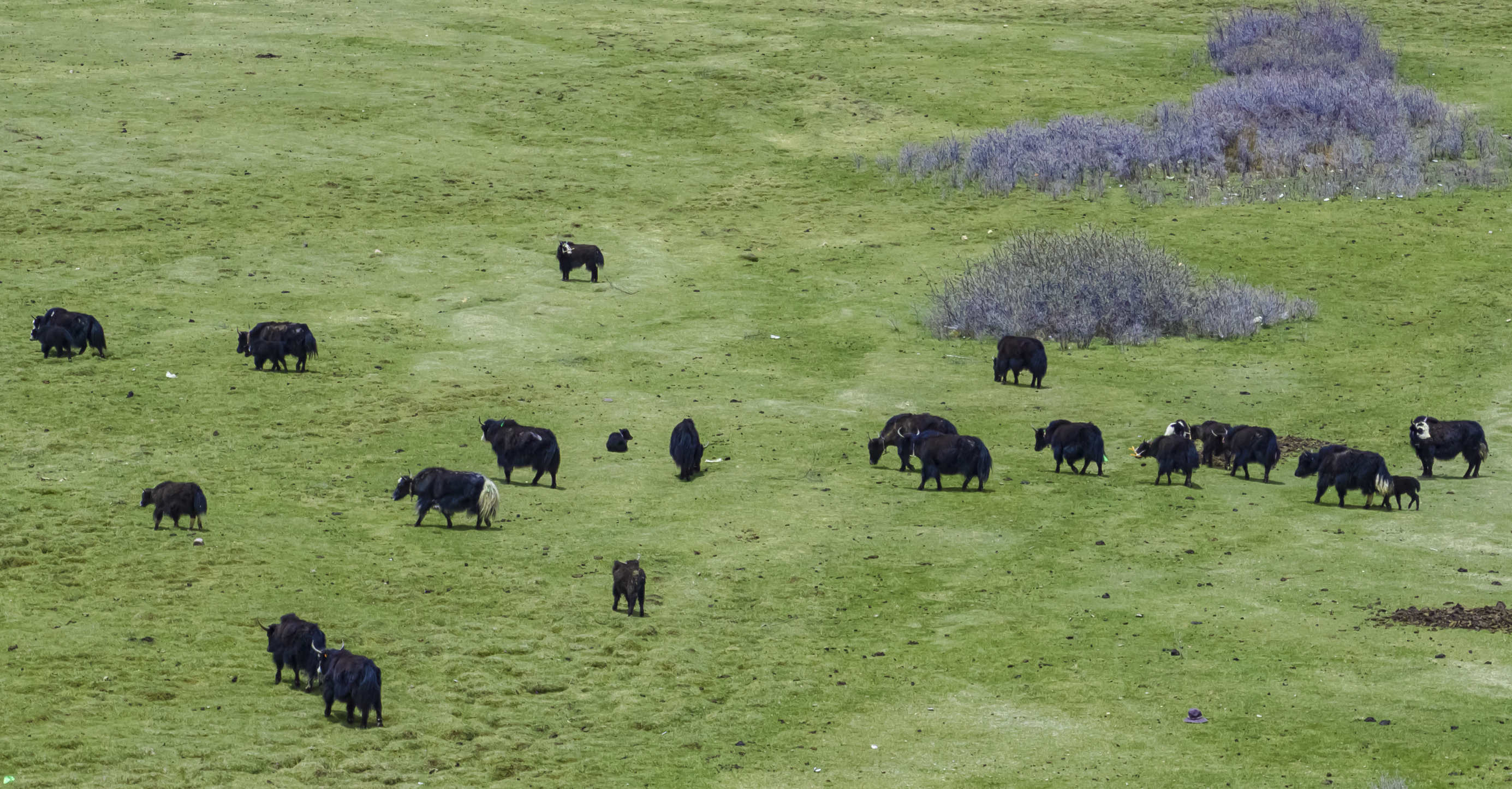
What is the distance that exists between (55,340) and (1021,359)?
692 inches

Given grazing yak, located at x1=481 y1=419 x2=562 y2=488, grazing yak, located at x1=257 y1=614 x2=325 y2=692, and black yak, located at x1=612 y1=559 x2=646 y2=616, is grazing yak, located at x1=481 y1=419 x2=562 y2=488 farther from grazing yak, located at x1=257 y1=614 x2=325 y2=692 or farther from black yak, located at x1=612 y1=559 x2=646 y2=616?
grazing yak, located at x1=257 y1=614 x2=325 y2=692

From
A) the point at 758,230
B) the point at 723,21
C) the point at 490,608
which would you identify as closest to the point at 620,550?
the point at 490,608

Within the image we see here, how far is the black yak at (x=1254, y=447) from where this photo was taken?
84.3 feet

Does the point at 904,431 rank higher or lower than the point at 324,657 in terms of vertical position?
higher

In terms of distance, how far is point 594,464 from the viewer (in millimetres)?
26359

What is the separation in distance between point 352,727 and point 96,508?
26.5 ft

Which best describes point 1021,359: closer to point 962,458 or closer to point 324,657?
point 962,458

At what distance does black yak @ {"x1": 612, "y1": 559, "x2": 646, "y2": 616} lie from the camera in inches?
781

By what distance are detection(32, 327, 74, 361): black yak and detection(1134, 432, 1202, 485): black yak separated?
62.9ft

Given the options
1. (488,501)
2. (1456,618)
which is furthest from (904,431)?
(1456,618)

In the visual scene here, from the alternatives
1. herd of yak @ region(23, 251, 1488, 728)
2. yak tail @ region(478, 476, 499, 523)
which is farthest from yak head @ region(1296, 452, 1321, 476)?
yak tail @ region(478, 476, 499, 523)

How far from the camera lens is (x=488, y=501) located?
22906mm

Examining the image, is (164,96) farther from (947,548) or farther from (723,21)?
(947,548)

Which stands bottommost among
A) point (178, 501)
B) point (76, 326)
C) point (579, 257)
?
point (178, 501)
